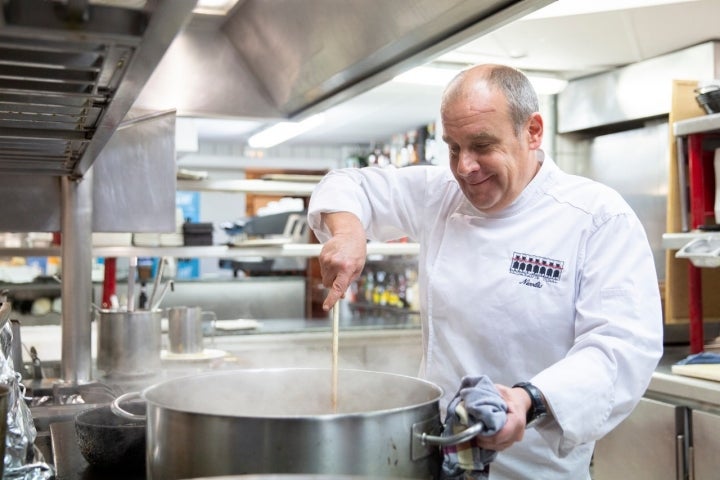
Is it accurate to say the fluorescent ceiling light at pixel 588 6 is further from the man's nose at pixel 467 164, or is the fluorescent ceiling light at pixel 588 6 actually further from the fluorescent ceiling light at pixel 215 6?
the man's nose at pixel 467 164

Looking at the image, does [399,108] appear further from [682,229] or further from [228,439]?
[228,439]

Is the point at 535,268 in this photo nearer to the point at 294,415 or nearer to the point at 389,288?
the point at 294,415

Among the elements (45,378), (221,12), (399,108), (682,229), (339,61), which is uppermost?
(399,108)

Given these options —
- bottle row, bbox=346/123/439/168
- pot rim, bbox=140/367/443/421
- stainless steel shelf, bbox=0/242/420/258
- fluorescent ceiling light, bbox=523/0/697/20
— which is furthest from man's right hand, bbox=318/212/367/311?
bottle row, bbox=346/123/439/168

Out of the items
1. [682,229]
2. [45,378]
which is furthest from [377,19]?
[682,229]

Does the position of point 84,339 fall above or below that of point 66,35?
below

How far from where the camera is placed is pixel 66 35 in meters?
0.81

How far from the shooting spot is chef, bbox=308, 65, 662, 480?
1.24 metres

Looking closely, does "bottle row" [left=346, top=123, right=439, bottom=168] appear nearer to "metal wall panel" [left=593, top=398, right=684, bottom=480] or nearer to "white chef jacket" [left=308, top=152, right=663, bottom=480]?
"metal wall panel" [left=593, top=398, right=684, bottom=480]

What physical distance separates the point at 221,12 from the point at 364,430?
1.93m

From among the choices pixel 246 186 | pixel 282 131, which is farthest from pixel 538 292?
pixel 282 131

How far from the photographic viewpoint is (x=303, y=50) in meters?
2.11

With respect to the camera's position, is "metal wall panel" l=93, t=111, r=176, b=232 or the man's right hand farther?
"metal wall panel" l=93, t=111, r=176, b=232

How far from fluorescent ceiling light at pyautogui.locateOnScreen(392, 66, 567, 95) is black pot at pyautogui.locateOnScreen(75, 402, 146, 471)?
290 centimetres
